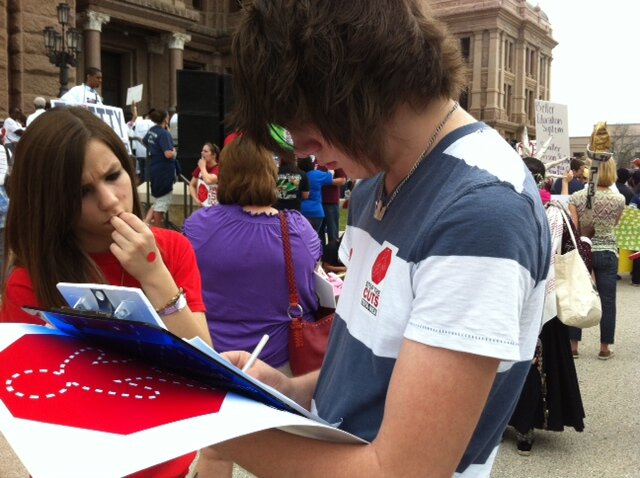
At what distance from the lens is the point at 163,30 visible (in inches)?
969

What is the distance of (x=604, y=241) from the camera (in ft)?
18.9

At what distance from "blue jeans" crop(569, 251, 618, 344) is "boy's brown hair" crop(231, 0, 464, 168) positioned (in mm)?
5250

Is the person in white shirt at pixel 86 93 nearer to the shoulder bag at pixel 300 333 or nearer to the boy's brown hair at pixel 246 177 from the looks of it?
the boy's brown hair at pixel 246 177

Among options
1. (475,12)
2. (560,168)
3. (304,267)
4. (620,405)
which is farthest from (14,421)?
(475,12)

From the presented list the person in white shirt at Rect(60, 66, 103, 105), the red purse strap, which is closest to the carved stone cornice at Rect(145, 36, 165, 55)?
the person in white shirt at Rect(60, 66, 103, 105)

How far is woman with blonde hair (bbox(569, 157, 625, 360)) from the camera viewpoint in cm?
564

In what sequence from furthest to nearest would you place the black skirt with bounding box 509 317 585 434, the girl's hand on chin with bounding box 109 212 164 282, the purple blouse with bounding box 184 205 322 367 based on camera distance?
the black skirt with bounding box 509 317 585 434
the purple blouse with bounding box 184 205 322 367
the girl's hand on chin with bounding box 109 212 164 282

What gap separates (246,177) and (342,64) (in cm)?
217

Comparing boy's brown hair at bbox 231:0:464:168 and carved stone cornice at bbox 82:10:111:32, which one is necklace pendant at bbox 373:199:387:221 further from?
carved stone cornice at bbox 82:10:111:32

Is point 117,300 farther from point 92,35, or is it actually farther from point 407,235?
point 92,35

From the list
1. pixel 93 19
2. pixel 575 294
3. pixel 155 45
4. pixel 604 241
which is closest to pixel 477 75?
pixel 155 45

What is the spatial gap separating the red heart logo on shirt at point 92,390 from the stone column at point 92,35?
23298mm

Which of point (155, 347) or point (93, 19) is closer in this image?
point (155, 347)

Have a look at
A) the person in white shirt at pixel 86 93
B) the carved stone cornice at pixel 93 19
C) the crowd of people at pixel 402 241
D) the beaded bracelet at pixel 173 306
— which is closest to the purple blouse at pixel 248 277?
the beaded bracelet at pixel 173 306
